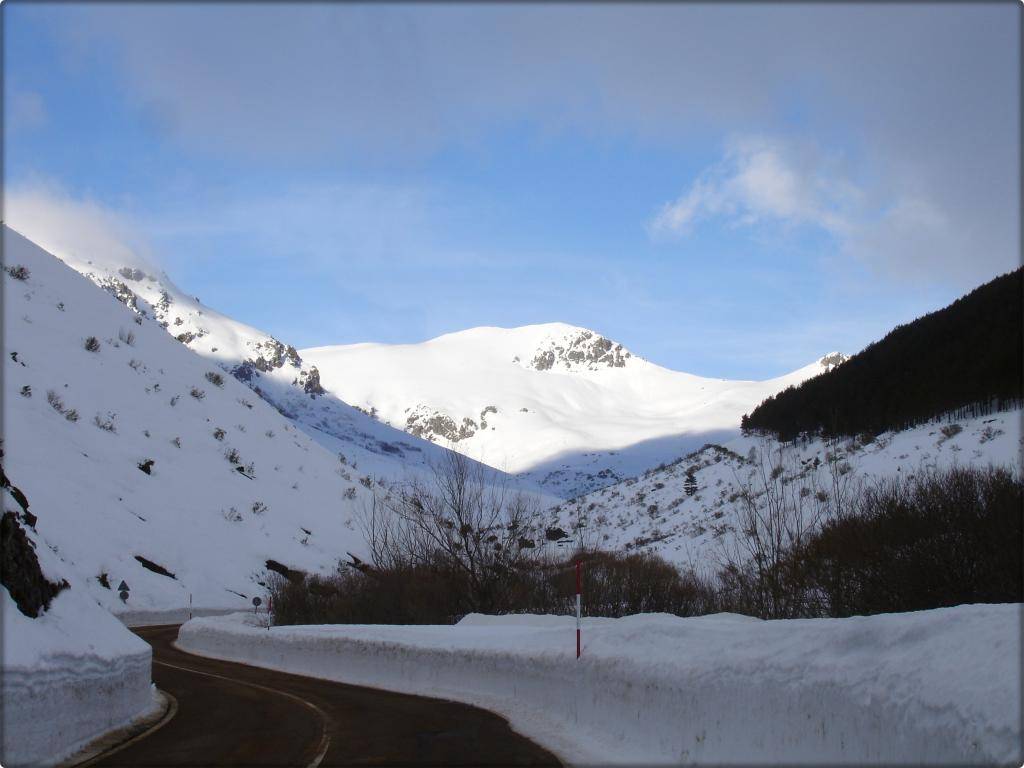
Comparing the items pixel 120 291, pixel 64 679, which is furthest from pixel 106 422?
pixel 120 291

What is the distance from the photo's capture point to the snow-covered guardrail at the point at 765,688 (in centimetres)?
599

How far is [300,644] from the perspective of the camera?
845 inches

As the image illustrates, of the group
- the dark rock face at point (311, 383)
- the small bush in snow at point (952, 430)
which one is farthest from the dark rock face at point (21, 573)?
the dark rock face at point (311, 383)

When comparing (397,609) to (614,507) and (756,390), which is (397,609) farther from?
(756,390)

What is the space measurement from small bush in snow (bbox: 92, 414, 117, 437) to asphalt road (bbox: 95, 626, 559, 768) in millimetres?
22986

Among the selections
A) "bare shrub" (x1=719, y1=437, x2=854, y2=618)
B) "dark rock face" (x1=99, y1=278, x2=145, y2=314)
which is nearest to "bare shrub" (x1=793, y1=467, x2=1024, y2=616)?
"bare shrub" (x1=719, y1=437, x2=854, y2=618)

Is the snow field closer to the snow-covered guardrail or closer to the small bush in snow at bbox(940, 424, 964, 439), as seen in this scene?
the snow-covered guardrail

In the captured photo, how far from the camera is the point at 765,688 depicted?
794 cm

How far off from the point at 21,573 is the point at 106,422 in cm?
3040

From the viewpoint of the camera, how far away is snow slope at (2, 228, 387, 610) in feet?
101

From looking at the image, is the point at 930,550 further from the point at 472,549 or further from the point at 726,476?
the point at 726,476

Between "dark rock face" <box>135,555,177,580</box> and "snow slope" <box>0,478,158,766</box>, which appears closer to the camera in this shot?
"snow slope" <box>0,478,158,766</box>

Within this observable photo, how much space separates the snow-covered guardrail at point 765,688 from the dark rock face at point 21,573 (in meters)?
6.30

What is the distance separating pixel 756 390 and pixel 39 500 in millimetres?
155308
